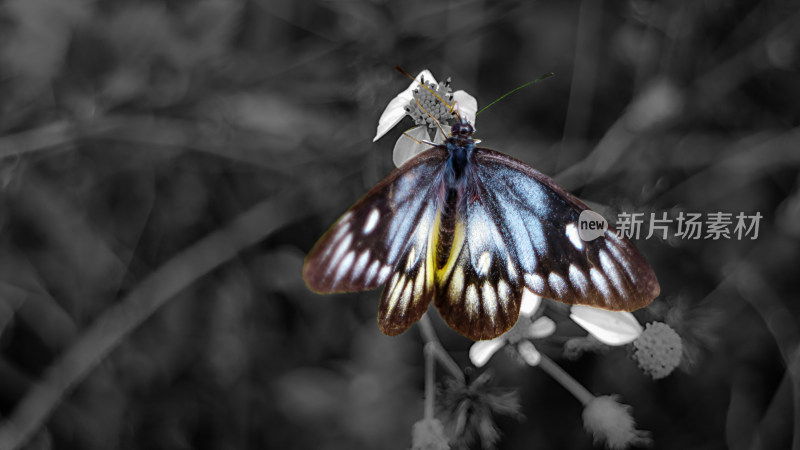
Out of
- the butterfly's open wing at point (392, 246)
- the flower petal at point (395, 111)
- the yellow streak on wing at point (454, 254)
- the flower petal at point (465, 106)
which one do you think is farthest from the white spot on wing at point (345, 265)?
the flower petal at point (465, 106)

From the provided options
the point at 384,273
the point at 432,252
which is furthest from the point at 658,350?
the point at 384,273

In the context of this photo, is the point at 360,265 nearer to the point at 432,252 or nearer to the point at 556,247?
the point at 432,252

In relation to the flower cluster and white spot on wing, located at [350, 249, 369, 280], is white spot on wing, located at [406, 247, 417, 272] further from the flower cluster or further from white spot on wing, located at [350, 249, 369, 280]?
the flower cluster

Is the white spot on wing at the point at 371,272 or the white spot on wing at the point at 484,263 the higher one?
the white spot on wing at the point at 484,263

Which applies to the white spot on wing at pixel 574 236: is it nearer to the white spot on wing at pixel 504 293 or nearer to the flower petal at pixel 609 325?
the white spot on wing at pixel 504 293

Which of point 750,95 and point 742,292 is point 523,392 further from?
point 750,95

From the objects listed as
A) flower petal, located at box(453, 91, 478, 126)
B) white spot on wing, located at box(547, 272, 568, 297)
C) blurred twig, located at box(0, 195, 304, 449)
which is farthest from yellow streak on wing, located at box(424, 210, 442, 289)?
blurred twig, located at box(0, 195, 304, 449)

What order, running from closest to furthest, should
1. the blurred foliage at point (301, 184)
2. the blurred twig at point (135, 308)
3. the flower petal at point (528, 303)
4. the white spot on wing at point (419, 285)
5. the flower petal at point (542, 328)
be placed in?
the white spot on wing at point (419, 285) → the flower petal at point (528, 303) → the flower petal at point (542, 328) → the blurred twig at point (135, 308) → the blurred foliage at point (301, 184)
